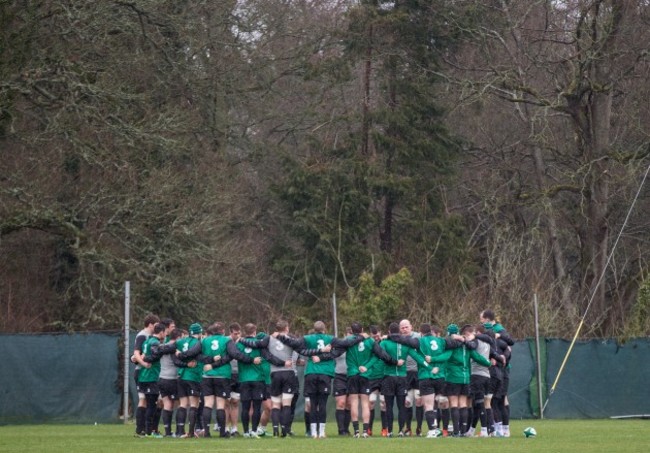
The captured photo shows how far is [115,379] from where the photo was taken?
1033 inches

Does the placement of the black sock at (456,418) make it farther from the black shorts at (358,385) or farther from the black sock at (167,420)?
the black sock at (167,420)

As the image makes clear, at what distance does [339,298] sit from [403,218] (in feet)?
12.6

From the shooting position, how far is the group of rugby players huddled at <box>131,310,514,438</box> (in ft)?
67.5

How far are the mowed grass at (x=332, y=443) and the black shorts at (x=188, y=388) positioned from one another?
3.32 feet

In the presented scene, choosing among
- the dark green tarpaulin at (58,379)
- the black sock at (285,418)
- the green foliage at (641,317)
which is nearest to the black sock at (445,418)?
the black sock at (285,418)

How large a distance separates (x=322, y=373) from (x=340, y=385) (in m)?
0.54

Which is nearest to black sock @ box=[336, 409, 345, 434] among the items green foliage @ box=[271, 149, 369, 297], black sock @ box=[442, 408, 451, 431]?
black sock @ box=[442, 408, 451, 431]

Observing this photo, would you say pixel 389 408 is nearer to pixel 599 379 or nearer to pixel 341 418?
pixel 341 418

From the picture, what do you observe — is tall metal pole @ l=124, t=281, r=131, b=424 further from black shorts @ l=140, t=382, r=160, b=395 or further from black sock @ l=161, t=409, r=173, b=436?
black sock @ l=161, t=409, r=173, b=436

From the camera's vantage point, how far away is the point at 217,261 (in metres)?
32.7

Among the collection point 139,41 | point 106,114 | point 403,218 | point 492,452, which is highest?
point 139,41

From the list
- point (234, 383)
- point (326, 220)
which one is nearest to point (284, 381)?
point (234, 383)

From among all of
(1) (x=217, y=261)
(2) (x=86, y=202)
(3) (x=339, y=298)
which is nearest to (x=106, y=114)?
(2) (x=86, y=202)

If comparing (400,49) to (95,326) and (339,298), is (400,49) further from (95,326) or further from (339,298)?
(95,326)
